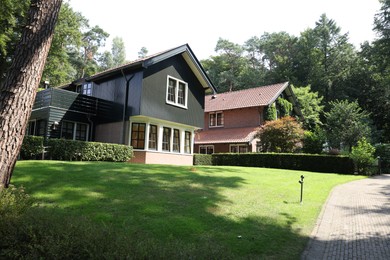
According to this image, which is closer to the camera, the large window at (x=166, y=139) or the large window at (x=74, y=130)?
the large window at (x=74, y=130)

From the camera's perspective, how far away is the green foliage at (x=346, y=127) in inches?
1389

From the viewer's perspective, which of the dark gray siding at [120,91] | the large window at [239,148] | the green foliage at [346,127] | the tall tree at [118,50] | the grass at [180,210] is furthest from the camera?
the tall tree at [118,50]

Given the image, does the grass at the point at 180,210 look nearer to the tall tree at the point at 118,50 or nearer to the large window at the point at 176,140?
the large window at the point at 176,140

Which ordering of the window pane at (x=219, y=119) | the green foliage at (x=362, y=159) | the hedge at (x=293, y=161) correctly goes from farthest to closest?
the window pane at (x=219, y=119) → the hedge at (x=293, y=161) → the green foliage at (x=362, y=159)

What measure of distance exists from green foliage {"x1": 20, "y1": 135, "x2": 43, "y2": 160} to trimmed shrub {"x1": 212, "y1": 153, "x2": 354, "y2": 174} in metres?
15.1

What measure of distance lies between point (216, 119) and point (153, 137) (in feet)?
45.4

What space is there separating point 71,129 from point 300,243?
19.3 meters

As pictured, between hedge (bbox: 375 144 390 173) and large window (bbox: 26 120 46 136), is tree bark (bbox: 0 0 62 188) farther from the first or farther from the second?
hedge (bbox: 375 144 390 173)

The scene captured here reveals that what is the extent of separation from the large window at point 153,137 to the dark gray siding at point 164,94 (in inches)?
41.3

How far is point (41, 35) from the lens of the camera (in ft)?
21.1

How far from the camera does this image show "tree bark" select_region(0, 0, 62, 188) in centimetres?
575

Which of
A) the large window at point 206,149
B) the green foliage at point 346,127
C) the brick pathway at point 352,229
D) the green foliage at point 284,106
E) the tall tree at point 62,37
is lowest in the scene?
the brick pathway at point 352,229

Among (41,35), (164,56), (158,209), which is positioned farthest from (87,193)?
(164,56)

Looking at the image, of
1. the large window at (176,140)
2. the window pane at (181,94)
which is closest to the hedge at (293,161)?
the large window at (176,140)
